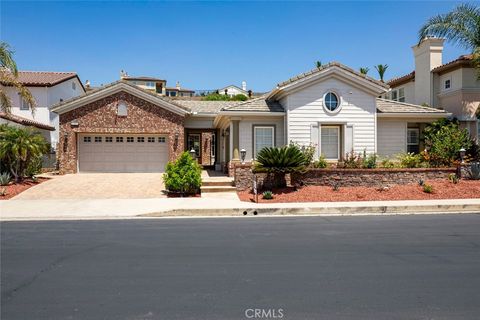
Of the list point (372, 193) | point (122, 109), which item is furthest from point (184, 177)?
point (122, 109)

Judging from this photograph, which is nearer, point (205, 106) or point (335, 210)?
point (335, 210)

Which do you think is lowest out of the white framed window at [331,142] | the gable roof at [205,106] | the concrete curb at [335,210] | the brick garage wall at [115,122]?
the concrete curb at [335,210]

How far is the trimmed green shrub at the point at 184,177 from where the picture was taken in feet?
55.4

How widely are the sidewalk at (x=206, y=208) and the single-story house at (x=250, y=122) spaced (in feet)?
20.3

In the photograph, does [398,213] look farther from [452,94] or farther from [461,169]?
[452,94]

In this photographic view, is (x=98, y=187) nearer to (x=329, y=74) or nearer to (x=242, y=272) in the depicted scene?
(x=329, y=74)

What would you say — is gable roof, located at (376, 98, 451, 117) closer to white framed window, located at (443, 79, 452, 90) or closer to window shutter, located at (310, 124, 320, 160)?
white framed window, located at (443, 79, 452, 90)

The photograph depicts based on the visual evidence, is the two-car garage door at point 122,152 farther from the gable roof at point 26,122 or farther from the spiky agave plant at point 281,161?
the spiky agave plant at point 281,161

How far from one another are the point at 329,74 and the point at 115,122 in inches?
482

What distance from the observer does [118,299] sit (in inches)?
201

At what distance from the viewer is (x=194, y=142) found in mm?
29391

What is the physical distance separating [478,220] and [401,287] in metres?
7.50

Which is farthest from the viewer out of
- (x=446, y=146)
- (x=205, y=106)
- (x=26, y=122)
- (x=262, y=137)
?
(x=205, y=106)

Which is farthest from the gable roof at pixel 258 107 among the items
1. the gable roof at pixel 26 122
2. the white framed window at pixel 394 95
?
the gable roof at pixel 26 122
